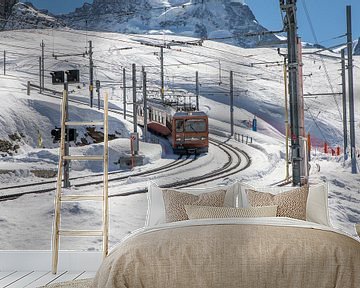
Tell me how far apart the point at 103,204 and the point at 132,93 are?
1112mm

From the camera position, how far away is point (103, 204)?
4.96 m

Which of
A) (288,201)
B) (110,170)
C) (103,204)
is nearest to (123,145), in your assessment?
(110,170)

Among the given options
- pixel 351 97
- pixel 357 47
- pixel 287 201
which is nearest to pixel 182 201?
pixel 287 201

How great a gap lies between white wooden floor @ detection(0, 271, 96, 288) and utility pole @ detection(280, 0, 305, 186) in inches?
81.8

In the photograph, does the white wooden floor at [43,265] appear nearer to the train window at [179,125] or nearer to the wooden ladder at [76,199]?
the wooden ladder at [76,199]

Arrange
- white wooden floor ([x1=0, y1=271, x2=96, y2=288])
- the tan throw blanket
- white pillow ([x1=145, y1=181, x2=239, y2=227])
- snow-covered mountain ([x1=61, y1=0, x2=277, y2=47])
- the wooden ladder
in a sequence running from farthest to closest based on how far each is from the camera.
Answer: snow-covered mountain ([x1=61, y1=0, x2=277, y2=47]), the wooden ladder, white wooden floor ([x1=0, y1=271, x2=96, y2=288]), white pillow ([x1=145, y1=181, x2=239, y2=227]), the tan throw blanket

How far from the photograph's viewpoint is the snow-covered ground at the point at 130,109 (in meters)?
5.18

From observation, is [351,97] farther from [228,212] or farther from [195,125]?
[228,212]

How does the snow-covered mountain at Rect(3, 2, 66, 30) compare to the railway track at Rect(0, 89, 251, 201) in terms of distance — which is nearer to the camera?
the railway track at Rect(0, 89, 251, 201)

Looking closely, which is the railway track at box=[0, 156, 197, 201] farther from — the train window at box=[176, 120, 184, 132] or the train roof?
the train roof

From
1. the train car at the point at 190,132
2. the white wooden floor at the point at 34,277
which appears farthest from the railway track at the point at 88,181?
the white wooden floor at the point at 34,277

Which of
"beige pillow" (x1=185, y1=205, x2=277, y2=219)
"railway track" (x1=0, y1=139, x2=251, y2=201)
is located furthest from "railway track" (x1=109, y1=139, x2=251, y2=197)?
"beige pillow" (x1=185, y1=205, x2=277, y2=219)

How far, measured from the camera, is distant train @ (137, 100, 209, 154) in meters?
5.29

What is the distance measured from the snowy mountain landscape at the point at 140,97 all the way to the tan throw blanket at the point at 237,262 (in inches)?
Result: 81.6
